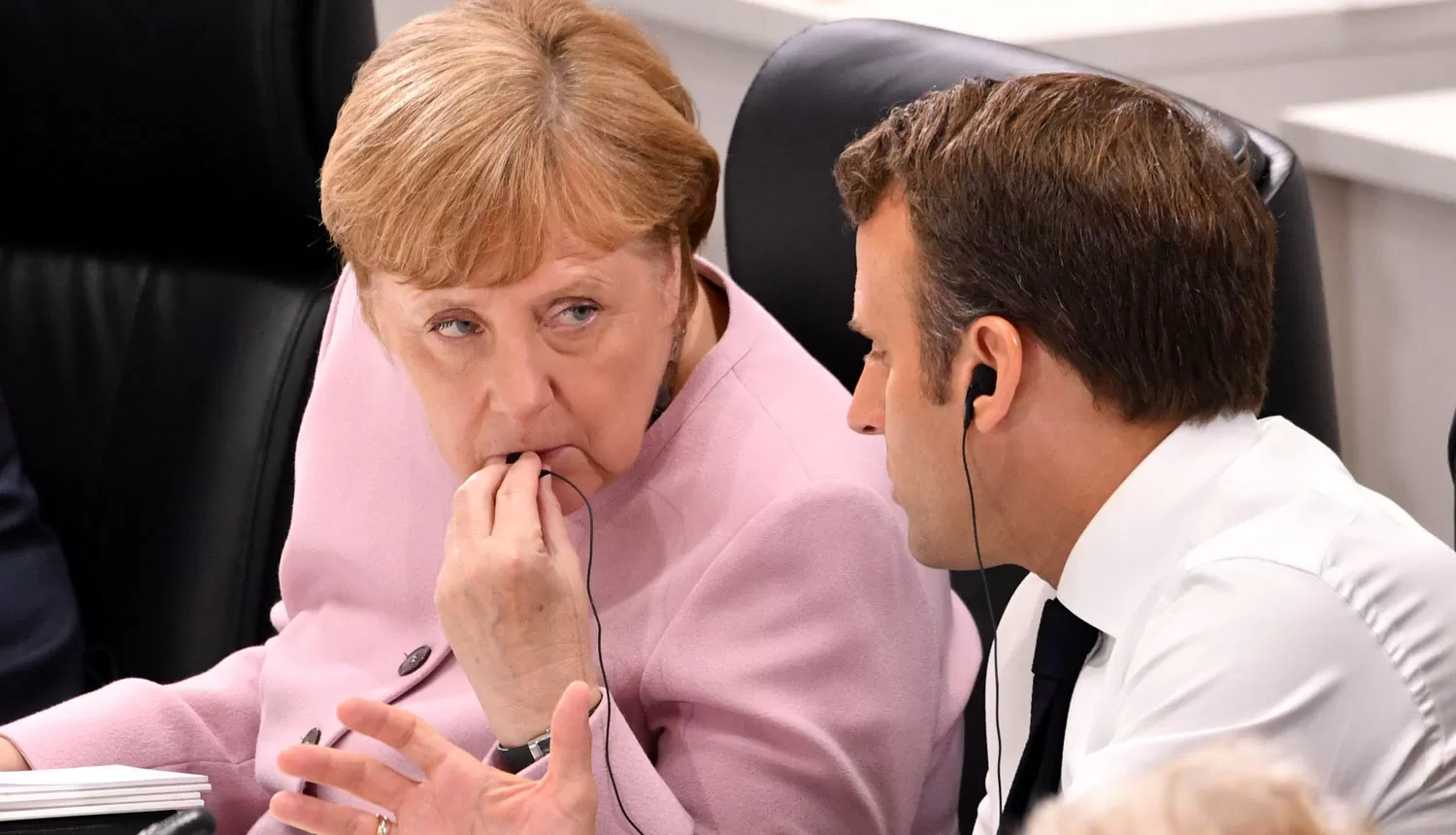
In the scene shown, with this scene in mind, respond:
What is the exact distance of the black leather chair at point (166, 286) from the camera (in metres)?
1.94

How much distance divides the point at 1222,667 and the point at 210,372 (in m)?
1.34

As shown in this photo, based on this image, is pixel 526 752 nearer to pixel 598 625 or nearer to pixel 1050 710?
pixel 598 625

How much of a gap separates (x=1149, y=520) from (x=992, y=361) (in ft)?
0.50

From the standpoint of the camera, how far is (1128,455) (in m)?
1.28

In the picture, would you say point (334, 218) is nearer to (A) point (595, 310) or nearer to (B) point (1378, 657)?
(A) point (595, 310)

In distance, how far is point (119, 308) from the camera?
84.3 inches

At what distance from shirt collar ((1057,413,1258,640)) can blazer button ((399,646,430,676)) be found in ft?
2.02

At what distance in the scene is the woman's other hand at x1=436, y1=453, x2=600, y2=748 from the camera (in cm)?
141

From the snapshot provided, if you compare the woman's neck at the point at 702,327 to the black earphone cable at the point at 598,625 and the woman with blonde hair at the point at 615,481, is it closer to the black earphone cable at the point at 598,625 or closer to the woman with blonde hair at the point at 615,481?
the woman with blonde hair at the point at 615,481

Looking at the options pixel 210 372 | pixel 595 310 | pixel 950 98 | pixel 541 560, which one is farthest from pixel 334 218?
pixel 210 372

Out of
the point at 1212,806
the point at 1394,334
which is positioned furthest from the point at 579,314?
the point at 1394,334

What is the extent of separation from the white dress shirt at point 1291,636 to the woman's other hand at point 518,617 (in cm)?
41

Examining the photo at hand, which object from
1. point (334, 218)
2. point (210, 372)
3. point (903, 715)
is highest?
point (334, 218)

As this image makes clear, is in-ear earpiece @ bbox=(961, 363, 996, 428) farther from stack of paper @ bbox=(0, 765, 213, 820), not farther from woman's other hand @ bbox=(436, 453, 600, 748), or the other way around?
stack of paper @ bbox=(0, 765, 213, 820)
